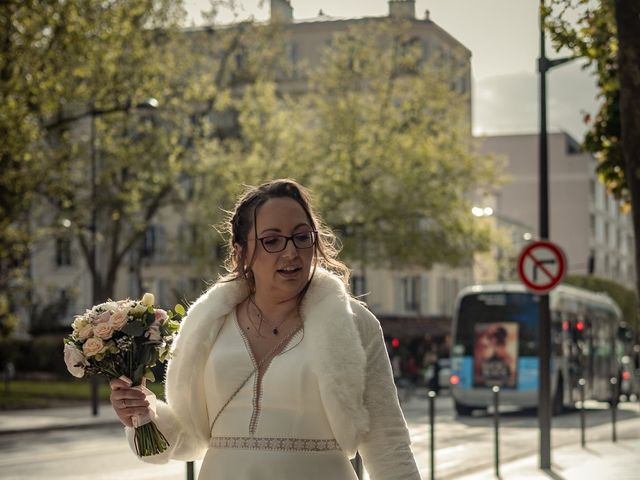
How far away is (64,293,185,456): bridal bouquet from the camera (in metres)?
4.37

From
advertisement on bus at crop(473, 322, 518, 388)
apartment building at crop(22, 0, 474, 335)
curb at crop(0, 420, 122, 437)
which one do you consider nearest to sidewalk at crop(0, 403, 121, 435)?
curb at crop(0, 420, 122, 437)

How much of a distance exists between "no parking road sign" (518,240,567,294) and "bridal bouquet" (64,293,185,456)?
13.0 meters

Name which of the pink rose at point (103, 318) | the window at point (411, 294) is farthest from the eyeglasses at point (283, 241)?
the window at point (411, 294)

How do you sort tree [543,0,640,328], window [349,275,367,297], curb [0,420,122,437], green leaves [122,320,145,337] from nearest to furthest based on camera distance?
green leaves [122,320,145,337] < tree [543,0,640,328] < curb [0,420,122,437] < window [349,275,367,297]

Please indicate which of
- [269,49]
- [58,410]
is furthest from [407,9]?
[58,410]

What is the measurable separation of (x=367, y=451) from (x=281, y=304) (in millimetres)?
540

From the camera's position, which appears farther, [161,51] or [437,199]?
[437,199]

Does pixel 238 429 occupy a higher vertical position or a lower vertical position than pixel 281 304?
lower

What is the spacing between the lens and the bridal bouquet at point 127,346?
4371mm

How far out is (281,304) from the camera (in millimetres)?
4348

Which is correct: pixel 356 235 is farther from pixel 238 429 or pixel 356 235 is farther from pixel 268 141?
pixel 238 429

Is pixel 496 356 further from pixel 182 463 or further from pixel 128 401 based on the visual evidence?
pixel 128 401

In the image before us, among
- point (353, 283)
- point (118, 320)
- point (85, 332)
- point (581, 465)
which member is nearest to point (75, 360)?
point (85, 332)

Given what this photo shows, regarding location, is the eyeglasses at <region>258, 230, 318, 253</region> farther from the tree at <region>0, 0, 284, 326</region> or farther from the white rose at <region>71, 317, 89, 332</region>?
the tree at <region>0, 0, 284, 326</region>
